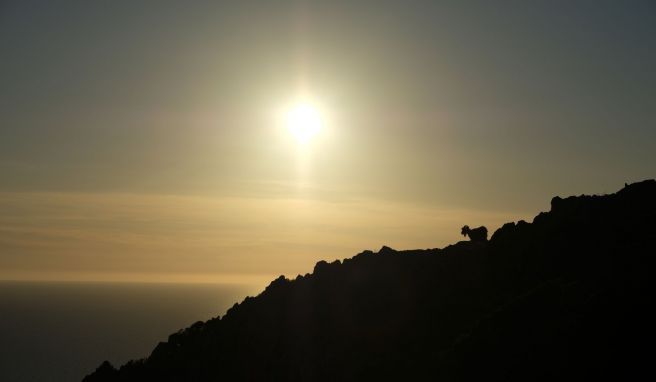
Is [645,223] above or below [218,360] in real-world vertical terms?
above

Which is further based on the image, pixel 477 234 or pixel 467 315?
pixel 477 234

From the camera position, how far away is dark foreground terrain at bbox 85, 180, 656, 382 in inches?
1481

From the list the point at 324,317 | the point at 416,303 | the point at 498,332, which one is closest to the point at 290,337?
the point at 324,317

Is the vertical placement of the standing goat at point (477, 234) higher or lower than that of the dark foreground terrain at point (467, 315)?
higher

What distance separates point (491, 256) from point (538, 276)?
6.70 meters

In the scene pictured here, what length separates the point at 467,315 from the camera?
5119 centimetres

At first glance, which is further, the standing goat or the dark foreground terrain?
the standing goat

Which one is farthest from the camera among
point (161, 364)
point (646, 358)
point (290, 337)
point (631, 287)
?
point (161, 364)

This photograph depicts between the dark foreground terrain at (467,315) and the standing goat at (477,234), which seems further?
the standing goat at (477,234)

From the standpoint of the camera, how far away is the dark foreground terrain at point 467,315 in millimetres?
37625

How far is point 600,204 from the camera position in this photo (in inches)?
2132

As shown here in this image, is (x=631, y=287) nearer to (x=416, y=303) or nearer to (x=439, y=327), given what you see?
(x=439, y=327)

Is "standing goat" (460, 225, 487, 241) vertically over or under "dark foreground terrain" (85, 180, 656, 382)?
over

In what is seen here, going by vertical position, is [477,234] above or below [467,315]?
above
